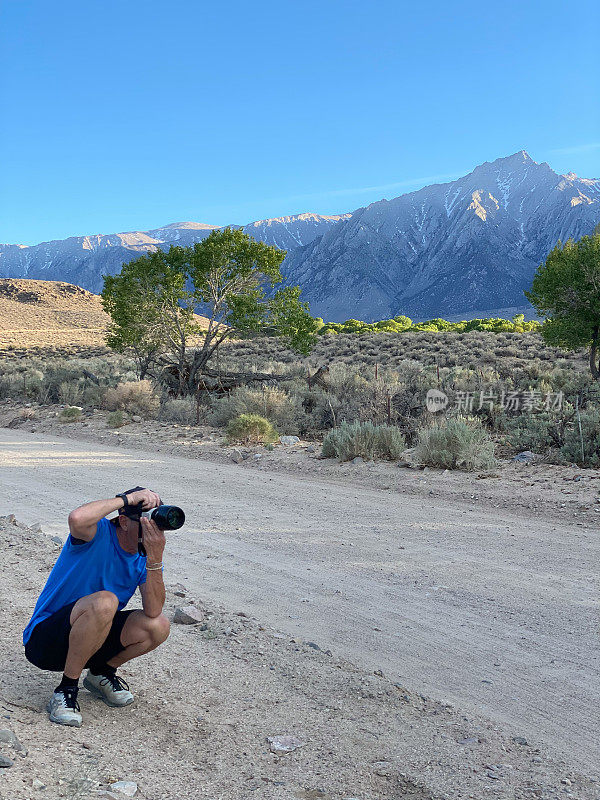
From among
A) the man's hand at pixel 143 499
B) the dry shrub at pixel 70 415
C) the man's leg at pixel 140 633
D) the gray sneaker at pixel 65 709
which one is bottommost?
the dry shrub at pixel 70 415

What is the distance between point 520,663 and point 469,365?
27.3 metres

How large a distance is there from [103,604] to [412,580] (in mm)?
3471

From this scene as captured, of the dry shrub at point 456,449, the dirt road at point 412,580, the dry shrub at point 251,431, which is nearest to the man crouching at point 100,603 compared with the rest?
the dirt road at point 412,580

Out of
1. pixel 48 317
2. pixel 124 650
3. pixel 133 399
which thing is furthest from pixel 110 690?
pixel 48 317

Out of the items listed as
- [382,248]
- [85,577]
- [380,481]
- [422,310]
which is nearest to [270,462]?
[380,481]

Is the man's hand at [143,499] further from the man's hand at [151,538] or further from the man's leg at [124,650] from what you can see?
the man's leg at [124,650]

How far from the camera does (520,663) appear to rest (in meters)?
4.50

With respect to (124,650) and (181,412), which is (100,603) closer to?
(124,650)

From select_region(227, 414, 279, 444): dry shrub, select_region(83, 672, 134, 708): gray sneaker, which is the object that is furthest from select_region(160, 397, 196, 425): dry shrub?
select_region(83, 672, 134, 708): gray sneaker

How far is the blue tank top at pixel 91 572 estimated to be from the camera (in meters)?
3.47

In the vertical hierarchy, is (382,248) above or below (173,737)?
above

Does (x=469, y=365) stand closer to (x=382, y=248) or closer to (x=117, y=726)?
(x=117, y=726)

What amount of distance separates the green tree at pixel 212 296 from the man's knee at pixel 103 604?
17031 millimetres

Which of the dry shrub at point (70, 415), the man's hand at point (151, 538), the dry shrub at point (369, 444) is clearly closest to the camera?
the man's hand at point (151, 538)
